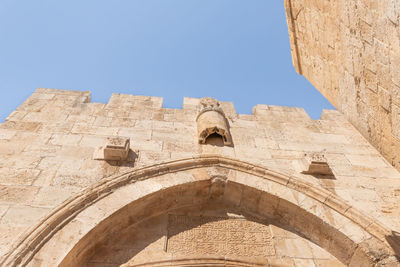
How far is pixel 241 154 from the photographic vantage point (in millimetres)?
4488

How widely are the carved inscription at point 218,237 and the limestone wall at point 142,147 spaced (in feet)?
2.78

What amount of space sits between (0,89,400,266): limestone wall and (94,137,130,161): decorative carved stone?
0.08m

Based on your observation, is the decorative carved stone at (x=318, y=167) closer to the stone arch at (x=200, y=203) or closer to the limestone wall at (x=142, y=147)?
the limestone wall at (x=142, y=147)

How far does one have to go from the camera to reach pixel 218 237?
376 cm

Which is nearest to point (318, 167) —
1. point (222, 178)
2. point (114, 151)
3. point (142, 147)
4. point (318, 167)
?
point (318, 167)

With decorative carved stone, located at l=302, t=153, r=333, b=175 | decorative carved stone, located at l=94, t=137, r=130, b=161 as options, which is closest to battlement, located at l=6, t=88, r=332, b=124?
decorative carved stone, located at l=94, t=137, r=130, b=161

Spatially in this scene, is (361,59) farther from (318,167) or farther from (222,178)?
(222,178)

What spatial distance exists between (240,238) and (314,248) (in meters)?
0.92

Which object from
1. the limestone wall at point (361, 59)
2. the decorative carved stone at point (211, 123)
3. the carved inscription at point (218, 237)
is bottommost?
the carved inscription at point (218, 237)

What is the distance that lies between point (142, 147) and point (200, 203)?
1117 mm

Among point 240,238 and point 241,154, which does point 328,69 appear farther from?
point 240,238

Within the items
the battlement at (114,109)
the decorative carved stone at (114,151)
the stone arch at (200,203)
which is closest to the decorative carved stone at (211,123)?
the battlement at (114,109)

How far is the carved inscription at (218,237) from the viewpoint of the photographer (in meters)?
3.60

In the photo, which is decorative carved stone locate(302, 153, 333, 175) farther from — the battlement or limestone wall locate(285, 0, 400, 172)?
the battlement
